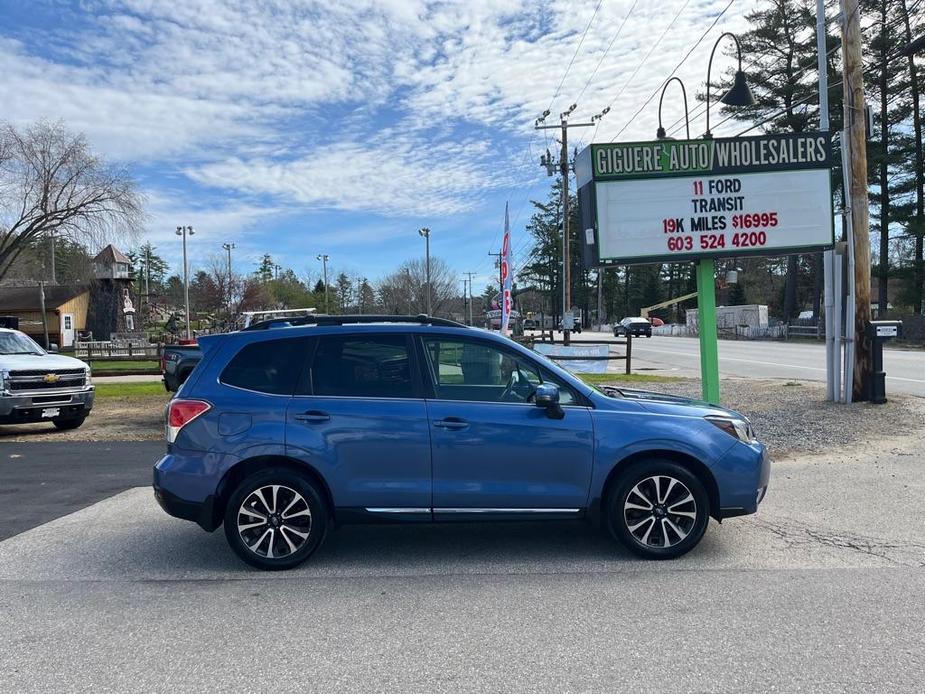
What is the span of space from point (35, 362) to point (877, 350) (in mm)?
15001

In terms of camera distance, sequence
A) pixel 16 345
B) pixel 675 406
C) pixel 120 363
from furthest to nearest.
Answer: pixel 120 363
pixel 16 345
pixel 675 406

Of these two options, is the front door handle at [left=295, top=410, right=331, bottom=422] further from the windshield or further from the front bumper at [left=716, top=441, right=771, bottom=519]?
the windshield

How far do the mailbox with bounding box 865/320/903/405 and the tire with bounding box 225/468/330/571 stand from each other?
11428 millimetres

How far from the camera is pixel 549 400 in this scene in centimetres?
500

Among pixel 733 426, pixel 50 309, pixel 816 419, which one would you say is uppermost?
pixel 50 309

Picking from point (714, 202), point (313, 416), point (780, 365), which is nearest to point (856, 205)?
point (714, 202)

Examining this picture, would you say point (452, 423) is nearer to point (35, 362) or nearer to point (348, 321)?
point (348, 321)

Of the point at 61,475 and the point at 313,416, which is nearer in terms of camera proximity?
the point at 313,416

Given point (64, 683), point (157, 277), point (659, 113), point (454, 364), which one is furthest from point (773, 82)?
point (157, 277)

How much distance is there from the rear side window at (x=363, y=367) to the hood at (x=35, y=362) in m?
9.18

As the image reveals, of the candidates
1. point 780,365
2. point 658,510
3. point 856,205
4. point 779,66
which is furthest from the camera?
point 779,66

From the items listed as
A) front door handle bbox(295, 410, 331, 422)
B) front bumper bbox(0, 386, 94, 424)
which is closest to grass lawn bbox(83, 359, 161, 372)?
front bumper bbox(0, 386, 94, 424)

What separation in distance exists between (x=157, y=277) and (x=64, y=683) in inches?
5104

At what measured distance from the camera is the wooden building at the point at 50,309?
2327 inches
